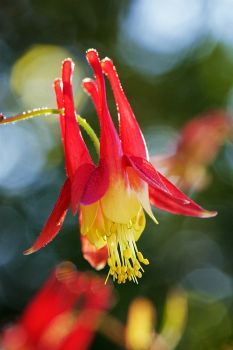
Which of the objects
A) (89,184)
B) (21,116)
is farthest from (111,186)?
(21,116)

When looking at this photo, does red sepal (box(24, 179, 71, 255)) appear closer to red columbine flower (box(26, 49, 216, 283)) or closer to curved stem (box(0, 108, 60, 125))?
red columbine flower (box(26, 49, 216, 283))

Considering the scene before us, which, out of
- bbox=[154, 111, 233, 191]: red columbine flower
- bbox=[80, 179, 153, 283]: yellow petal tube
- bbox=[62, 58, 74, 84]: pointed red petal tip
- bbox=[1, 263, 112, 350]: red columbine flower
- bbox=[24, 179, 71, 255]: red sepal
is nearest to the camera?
bbox=[24, 179, 71, 255]: red sepal

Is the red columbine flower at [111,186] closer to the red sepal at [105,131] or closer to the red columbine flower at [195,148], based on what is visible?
the red sepal at [105,131]

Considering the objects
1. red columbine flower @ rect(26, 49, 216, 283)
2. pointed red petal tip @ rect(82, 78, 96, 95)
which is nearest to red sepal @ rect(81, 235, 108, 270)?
red columbine flower @ rect(26, 49, 216, 283)

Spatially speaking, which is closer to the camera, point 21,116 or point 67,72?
point 21,116

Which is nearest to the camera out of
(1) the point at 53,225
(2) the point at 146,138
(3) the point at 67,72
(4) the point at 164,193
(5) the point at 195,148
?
(1) the point at 53,225

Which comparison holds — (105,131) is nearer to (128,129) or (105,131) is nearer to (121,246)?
(128,129)
